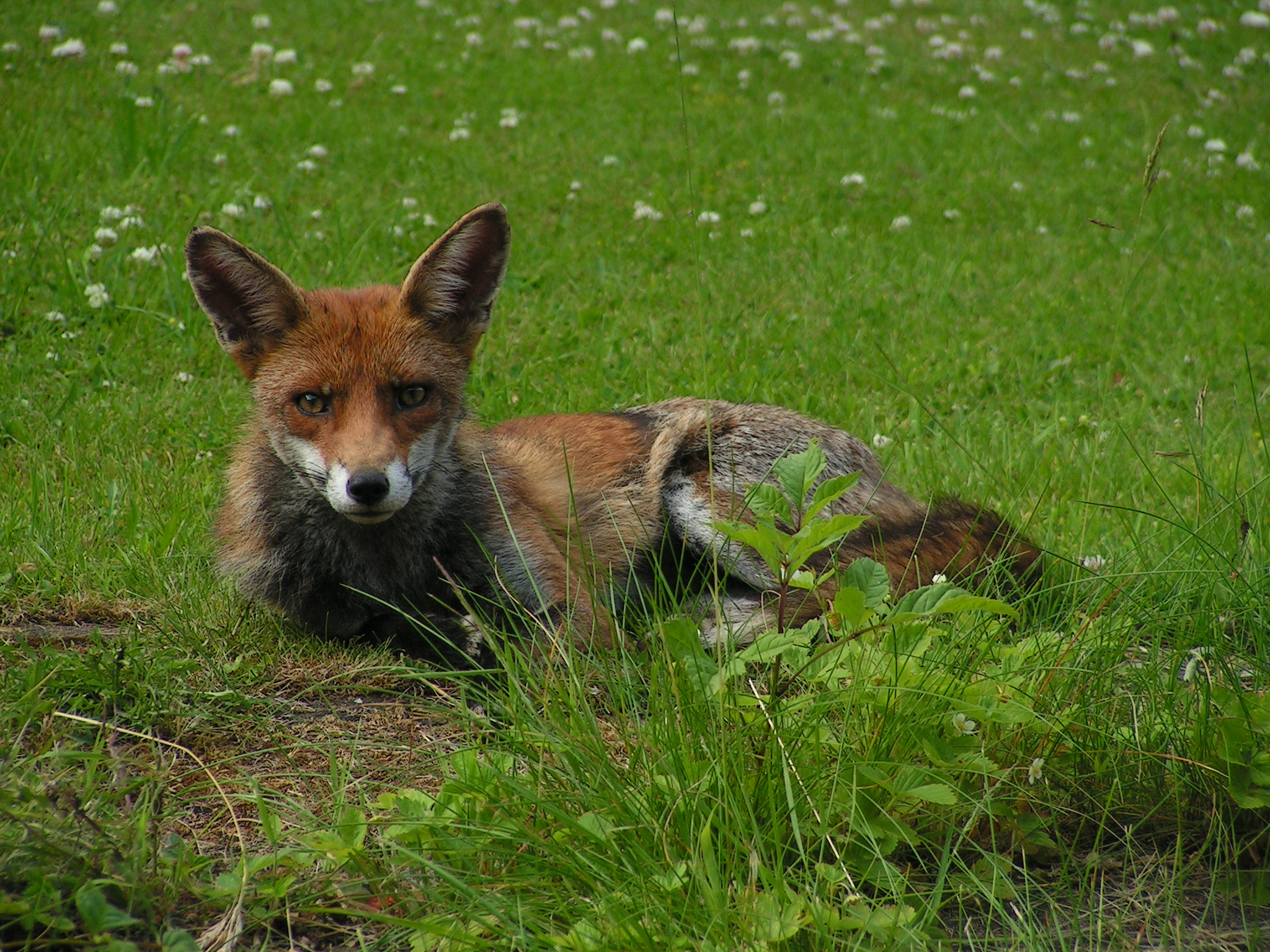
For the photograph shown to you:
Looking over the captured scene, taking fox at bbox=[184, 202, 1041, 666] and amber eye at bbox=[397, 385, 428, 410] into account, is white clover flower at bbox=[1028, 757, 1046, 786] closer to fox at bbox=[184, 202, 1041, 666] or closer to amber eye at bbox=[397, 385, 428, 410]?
fox at bbox=[184, 202, 1041, 666]

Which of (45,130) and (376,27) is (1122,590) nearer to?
(45,130)

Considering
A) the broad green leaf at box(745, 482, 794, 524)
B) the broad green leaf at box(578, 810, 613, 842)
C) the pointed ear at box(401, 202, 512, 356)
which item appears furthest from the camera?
the pointed ear at box(401, 202, 512, 356)

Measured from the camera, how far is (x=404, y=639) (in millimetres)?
4168

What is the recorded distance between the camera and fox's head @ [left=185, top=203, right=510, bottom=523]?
364cm

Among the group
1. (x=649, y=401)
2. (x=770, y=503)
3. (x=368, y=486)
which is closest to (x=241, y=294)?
(x=368, y=486)

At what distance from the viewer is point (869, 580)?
2797 millimetres

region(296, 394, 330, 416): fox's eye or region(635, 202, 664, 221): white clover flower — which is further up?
region(296, 394, 330, 416): fox's eye

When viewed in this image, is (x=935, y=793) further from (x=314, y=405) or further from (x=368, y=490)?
(x=314, y=405)

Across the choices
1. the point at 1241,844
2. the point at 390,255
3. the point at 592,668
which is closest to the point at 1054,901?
the point at 1241,844

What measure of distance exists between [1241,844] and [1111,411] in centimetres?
430

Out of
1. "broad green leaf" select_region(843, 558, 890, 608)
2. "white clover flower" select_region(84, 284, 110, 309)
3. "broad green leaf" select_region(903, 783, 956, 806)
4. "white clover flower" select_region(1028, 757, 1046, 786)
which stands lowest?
"white clover flower" select_region(1028, 757, 1046, 786)

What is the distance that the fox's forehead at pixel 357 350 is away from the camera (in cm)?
378

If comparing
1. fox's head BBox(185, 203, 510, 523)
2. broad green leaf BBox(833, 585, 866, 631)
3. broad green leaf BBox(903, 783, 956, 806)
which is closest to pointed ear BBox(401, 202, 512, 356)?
fox's head BBox(185, 203, 510, 523)

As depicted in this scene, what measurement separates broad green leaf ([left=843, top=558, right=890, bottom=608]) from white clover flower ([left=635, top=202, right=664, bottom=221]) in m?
6.32
